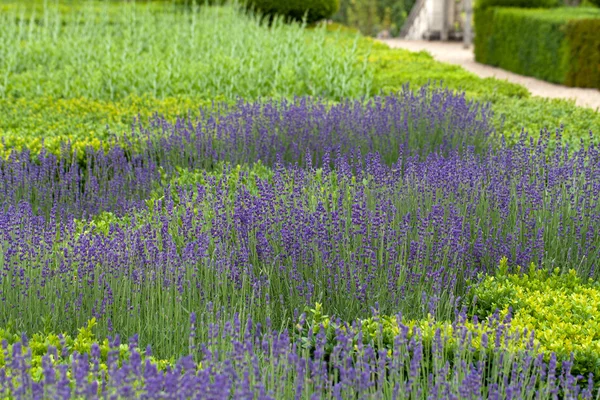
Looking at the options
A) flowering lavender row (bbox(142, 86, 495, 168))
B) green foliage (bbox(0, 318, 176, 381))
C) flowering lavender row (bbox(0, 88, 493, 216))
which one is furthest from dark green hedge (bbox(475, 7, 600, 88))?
green foliage (bbox(0, 318, 176, 381))

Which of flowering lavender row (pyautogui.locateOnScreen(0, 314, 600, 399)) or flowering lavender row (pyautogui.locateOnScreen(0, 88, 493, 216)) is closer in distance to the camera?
flowering lavender row (pyautogui.locateOnScreen(0, 314, 600, 399))

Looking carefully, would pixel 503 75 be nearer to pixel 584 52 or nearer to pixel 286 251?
pixel 584 52

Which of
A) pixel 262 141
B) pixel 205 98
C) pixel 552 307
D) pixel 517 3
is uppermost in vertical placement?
pixel 517 3

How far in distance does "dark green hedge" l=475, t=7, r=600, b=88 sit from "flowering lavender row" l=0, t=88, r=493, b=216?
773cm

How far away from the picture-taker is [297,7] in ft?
66.7

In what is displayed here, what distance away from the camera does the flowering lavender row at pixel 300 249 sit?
3998mm

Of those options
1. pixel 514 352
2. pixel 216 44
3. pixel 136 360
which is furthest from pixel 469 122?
pixel 216 44

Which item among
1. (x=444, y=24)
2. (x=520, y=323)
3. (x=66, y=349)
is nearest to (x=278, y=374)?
(x=66, y=349)

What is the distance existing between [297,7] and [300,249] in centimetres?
1680

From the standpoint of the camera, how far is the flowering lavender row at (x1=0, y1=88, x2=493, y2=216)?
21.1ft

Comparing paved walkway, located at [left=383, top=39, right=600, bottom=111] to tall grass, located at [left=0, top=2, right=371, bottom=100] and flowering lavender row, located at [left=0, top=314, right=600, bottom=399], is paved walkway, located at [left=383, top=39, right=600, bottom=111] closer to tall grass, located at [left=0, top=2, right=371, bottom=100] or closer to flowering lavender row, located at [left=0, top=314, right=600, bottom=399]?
tall grass, located at [left=0, top=2, right=371, bottom=100]

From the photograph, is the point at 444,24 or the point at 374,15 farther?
the point at 374,15

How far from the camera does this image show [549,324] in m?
3.68

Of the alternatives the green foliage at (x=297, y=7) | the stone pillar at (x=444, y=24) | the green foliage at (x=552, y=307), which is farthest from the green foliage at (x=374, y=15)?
the green foliage at (x=552, y=307)
